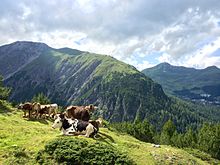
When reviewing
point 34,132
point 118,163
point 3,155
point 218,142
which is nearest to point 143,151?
point 118,163

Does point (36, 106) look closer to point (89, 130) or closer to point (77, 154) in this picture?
point (89, 130)

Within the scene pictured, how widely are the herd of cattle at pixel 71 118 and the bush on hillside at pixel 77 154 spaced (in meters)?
3.61

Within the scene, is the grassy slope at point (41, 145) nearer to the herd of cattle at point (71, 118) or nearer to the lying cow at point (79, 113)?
the herd of cattle at point (71, 118)

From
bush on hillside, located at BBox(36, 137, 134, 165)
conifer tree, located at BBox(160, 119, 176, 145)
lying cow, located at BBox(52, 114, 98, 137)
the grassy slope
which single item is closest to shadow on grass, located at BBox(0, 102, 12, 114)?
the grassy slope

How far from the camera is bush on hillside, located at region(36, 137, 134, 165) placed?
2462 centimetres

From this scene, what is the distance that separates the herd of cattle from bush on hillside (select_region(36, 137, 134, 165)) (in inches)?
142

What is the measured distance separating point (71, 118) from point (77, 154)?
29.5ft

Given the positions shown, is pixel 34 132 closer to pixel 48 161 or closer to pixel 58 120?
pixel 58 120

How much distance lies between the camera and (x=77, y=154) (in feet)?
81.5

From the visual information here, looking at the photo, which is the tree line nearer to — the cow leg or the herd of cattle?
the herd of cattle

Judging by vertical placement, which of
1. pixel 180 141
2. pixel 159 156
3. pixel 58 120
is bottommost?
pixel 180 141

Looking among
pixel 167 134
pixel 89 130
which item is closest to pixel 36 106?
pixel 89 130

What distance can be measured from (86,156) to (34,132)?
8.20 meters

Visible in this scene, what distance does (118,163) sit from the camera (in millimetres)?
25406
